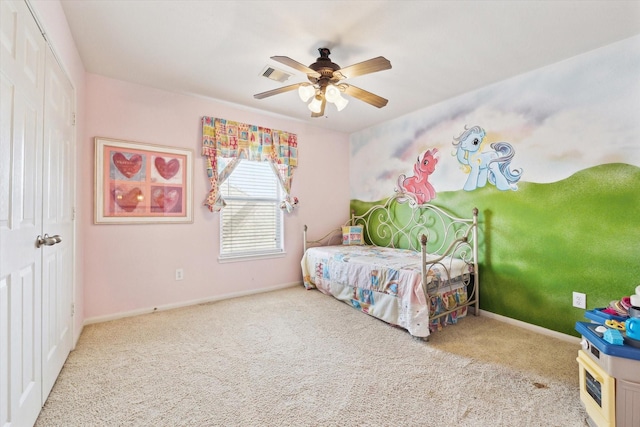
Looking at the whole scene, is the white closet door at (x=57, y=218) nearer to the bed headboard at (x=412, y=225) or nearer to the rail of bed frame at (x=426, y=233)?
the rail of bed frame at (x=426, y=233)

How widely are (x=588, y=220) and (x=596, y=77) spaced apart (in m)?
1.18

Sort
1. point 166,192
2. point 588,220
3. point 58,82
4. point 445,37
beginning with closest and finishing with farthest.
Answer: point 58,82
point 445,37
point 588,220
point 166,192

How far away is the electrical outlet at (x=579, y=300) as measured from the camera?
226 cm

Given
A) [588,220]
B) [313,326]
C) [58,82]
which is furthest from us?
[313,326]

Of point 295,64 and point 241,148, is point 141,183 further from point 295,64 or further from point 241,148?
point 295,64

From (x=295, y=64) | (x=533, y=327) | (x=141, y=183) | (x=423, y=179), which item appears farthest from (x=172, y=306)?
(x=533, y=327)

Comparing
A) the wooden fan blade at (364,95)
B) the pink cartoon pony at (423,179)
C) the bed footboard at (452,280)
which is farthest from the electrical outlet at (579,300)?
the wooden fan blade at (364,95)

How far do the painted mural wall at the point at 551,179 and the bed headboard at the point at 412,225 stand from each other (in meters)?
0.15

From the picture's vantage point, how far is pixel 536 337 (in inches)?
93.5

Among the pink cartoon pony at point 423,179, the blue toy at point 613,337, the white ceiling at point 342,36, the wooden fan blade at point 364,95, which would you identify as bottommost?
the blue toy at point 613,337

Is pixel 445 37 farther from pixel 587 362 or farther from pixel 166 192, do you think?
pixel 166 192

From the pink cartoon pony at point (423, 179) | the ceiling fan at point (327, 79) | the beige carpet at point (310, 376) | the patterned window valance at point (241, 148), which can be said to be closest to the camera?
the beige carpet at point (310, 376)

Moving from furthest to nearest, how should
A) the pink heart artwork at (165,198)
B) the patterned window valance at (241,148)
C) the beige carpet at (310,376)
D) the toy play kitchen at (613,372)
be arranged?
the patterned window valance at (241,148) < the pink heart artwork at (165,198) < the beige carpet at (310,376) < the toy play kitchen at (613,372)

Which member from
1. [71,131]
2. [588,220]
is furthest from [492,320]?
→ [71,131]
